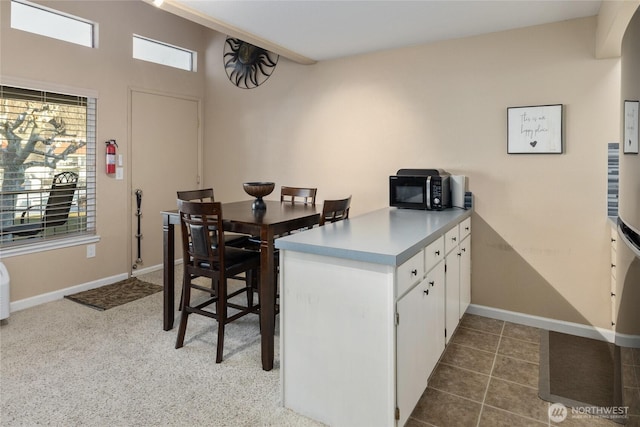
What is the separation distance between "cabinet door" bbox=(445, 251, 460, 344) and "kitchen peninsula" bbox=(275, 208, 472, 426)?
28cm

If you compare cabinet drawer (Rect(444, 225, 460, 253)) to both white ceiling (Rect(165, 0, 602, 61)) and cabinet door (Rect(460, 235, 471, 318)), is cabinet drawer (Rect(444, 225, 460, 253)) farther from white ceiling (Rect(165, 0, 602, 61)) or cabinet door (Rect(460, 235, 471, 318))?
white ceiling (Rect(165, 0, 602, 61))

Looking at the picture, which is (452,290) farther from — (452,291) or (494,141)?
(494,141)

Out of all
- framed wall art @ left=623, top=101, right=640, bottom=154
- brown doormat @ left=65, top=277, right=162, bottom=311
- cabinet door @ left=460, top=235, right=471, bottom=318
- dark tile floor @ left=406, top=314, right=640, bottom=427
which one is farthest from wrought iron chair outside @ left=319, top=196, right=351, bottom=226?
brown doormat @ left=65, top=277, right=162, bottom=311

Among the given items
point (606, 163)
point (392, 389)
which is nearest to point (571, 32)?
point (606, 163)

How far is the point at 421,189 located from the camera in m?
3.11

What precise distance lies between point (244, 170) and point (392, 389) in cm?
354

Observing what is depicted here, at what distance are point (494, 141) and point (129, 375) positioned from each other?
3122mm

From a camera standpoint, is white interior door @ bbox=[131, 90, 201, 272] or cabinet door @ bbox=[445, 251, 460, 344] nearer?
cabinet door @ bbox=[445, 251, 460, 344]

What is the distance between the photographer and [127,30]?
404 cm

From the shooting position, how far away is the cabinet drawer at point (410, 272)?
1673 mm

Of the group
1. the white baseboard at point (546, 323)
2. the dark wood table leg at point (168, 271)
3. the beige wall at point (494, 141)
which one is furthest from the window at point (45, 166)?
the white baseboard at point (546, 323)

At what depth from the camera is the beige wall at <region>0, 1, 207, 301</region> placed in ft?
10.8

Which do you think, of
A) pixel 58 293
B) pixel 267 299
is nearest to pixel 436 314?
pixel 267 299

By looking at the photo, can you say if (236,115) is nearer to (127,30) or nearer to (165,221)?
(127,30)
